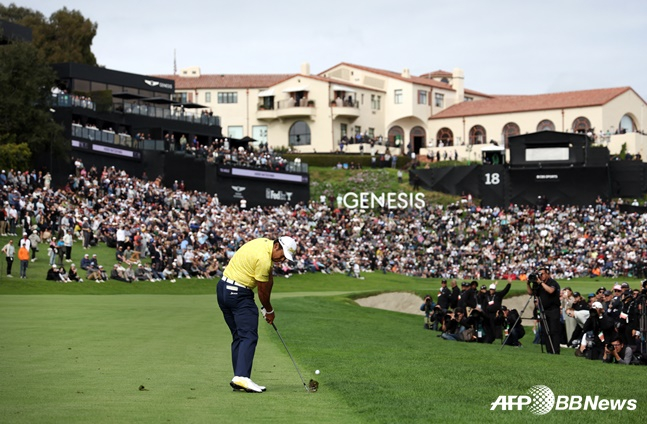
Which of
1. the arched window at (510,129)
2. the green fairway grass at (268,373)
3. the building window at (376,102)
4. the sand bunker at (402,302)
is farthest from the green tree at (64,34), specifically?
the green fairway grass at (268,373)

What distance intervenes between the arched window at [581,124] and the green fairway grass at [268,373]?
74895 mm

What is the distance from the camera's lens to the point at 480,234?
224 ft

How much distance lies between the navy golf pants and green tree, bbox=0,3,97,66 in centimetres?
8956

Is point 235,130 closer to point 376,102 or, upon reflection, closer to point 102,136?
point 376,102

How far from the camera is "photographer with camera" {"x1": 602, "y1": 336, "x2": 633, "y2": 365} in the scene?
19.3 meters

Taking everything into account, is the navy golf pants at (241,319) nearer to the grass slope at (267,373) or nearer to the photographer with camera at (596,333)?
the grass slope at (267,373)

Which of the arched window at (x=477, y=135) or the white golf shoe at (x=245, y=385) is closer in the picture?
the white golf shoe at (x=245, y=385)

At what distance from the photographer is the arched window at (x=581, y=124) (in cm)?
9969

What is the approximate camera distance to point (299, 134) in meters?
108

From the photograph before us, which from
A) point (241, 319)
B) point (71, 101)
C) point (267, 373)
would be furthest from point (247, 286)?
point (71, 101)

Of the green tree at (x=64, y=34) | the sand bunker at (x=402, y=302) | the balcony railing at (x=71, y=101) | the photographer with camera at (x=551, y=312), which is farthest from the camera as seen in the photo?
the green tree at (x=64, y=34)

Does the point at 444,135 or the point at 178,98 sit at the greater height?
the point at 178,98

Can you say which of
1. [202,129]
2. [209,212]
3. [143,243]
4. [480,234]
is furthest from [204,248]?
[202,129]

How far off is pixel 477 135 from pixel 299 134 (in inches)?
776
